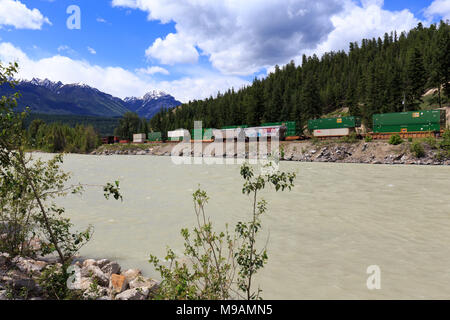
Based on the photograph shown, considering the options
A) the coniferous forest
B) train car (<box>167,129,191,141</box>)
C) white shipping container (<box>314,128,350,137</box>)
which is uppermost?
the coniferous forest

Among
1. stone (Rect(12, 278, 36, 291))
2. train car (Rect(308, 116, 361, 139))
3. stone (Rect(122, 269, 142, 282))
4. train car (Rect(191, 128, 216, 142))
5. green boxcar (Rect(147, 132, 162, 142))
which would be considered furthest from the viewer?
green boxcar (Rect(147, 132, 162, 142))

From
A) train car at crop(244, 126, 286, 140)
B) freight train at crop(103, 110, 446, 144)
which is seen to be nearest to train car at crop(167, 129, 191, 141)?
freight train at crop(103, 110, 446, 144)

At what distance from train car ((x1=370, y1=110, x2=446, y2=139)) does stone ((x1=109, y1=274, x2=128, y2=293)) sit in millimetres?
59416

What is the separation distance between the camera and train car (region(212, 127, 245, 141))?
8400 cm

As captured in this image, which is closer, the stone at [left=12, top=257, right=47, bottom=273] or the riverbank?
the stone at [left=12, top=257, right=47, bottom=273]

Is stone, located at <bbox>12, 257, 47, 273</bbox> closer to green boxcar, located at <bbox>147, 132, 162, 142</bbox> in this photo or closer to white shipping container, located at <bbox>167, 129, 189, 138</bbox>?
white shipping container, located at <bbox>167, 129, 189, 138</bbox>

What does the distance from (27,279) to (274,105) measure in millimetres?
99379

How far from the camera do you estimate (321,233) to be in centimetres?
1277

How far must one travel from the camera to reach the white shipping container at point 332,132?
216ft

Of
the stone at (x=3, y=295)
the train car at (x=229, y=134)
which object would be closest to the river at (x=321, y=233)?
the stone at (x=3, y=295)

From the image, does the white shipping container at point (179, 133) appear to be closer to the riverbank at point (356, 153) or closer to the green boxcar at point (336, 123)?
the riverbank at point (356, 153)
